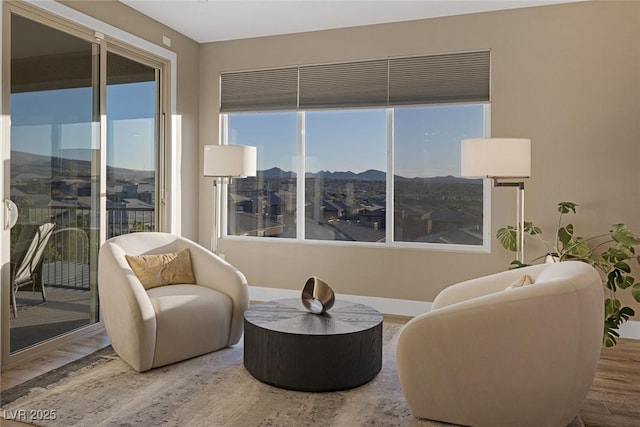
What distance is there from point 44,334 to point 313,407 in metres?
2.14

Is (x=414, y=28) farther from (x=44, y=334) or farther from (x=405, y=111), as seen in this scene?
(x=44, y=334)

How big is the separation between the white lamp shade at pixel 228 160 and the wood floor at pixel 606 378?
5.25ft

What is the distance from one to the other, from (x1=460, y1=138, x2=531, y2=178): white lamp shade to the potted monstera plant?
2.26 feet

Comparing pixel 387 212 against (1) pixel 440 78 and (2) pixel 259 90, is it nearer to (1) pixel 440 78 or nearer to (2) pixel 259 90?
(1) pixel 440 78

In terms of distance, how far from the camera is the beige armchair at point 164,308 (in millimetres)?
3051

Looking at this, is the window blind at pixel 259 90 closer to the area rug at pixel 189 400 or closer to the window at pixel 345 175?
the window at pixel 345 175

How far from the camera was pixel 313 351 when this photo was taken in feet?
9.16

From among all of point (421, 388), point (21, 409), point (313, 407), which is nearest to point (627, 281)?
point (421, 388)

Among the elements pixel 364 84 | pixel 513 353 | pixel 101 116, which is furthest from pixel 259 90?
pixel 513 353

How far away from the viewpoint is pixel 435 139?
4.59 metres

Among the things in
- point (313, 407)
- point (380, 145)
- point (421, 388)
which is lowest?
point (313, 407)

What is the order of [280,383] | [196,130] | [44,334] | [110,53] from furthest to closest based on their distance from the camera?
[196,130]
[110,53]
[44,334]
[280,383]

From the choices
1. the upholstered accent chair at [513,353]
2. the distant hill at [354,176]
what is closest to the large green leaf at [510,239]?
the distant hill at [354,176]

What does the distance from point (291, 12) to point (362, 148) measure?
142cm
